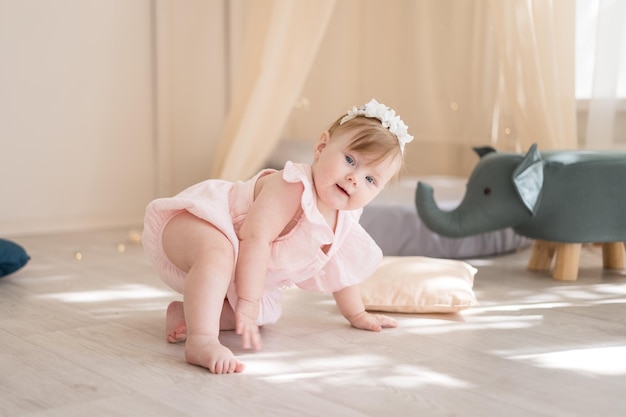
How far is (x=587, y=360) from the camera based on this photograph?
54.6 inches

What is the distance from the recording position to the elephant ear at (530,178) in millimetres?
2078

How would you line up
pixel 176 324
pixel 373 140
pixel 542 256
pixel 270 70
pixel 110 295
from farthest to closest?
1. pixel 270 70
2. pixel 542 256
3. pixel 110 295
4. pixel 176 324
5. pixel 373 140

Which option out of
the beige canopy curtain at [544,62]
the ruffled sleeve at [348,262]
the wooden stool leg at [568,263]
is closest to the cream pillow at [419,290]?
the ruffled sleeve at [348,262]

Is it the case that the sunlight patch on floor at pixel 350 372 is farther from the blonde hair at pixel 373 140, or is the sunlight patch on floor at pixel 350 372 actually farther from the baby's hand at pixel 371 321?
the blonde hair at pixel 373 140

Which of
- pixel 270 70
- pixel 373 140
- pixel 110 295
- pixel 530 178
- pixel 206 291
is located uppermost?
pixel 270 70

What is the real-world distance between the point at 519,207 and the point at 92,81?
1833mm

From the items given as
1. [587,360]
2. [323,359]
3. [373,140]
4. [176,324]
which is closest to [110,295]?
[176,324]

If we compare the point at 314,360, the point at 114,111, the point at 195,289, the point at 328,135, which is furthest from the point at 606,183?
the point at 114,111

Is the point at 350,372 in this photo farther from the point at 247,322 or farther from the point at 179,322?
the point at 179,322

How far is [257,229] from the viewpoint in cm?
142

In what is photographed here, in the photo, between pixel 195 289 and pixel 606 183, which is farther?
pixel 606 183

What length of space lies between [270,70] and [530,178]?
109cm

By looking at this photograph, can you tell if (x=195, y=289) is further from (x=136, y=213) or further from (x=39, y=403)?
(x=136, y=213)

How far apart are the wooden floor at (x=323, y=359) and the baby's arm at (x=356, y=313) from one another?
0.03 metres
